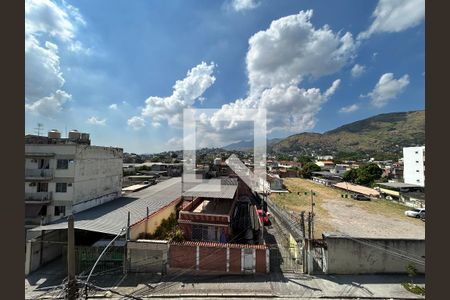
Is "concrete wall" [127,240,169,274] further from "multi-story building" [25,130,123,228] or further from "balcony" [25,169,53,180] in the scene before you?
"balcony" [25,169,53,180]

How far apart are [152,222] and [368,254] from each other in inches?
588

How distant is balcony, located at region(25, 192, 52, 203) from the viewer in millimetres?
19984

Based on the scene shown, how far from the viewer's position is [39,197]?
2014cm

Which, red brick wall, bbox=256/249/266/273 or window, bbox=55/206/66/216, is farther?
window, bbox=55/206/66/216

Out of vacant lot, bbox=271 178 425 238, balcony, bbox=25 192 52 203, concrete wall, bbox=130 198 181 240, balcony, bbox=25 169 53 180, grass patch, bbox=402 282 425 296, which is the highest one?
balcony, bbox=25 169 53 180

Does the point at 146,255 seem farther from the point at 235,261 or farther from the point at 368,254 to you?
the point at 368,254

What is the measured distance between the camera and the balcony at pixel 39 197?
19984mm

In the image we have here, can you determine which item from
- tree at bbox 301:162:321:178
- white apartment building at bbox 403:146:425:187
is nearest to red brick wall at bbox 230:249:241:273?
white apartment building at bbox 403:146:425:187

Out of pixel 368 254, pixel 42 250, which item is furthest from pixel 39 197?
pixel 368 254

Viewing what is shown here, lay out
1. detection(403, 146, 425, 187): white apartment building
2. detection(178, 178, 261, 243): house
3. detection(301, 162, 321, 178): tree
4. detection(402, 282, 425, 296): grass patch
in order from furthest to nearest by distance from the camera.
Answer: detection(301, 162, 321, 178): tree < detection(403, 146, 425, 187): white apartment building < detection(178, 178, 261, 243): house < detection(402, 282, 425, 296): grass patch

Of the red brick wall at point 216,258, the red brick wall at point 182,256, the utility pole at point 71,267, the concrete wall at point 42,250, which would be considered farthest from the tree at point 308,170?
the utility pole at point 71,267

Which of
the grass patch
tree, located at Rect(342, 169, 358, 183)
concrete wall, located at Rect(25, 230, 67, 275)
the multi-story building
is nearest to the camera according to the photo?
the grass patch

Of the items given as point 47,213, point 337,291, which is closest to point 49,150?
point 47,213

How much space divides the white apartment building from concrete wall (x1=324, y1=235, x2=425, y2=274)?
47.4 meters
